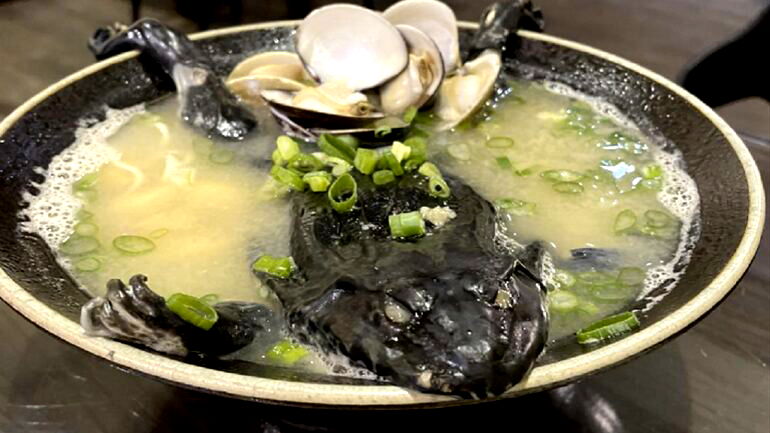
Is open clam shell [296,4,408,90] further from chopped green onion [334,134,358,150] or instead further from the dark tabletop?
the dark tabletop

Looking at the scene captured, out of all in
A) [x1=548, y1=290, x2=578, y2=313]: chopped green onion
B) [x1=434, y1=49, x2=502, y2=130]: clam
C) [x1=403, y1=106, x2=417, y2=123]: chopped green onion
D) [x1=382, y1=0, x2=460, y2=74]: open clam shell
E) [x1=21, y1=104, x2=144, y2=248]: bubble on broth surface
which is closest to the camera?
[x1=548, y1=290, x2=578, y2=313]: chopped green onion

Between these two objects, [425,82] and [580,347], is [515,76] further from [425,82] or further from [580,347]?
[580,347]

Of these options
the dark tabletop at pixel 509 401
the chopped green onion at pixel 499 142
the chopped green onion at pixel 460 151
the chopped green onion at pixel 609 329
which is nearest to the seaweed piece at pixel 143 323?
the dark tabletop at pixel 509 401

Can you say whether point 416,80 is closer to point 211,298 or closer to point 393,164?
point 393,164

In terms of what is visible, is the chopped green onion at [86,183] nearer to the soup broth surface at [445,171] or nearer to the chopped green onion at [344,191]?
the soup broth surface at [445,171]

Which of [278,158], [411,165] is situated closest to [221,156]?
[278,158]

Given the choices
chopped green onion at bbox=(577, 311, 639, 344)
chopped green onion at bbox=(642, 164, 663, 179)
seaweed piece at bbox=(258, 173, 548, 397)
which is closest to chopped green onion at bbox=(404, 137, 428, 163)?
seaweed piece at bbox=(258, 173, 548, 397)
